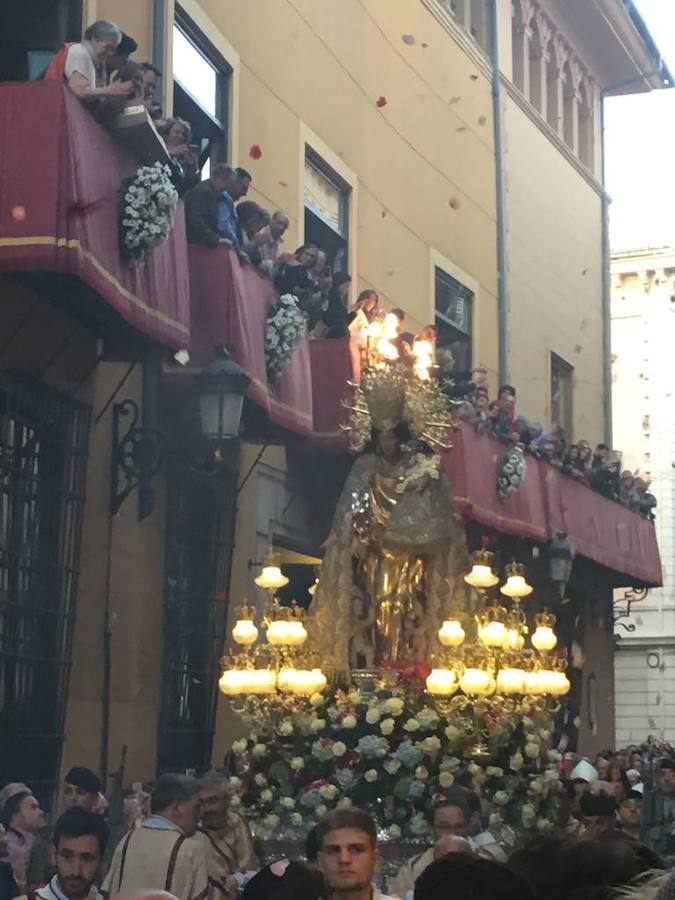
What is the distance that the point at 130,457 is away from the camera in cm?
1434

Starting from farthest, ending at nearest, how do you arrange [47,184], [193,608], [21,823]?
[193,608] < [47,184] < [21,823]

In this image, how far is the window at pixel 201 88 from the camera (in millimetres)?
16578

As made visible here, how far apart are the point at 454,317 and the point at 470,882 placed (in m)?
21.3

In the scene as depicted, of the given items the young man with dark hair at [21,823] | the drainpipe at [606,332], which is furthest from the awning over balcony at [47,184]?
the drainpipe at [606,332]

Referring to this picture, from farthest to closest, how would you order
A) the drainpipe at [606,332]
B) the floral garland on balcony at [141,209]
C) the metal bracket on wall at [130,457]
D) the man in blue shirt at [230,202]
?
the drainpipe at [606,332] → the man in blue shirt at [230,202] → the metal bracket on wall at [130,457] → the floral garland on balcony at [141,209]

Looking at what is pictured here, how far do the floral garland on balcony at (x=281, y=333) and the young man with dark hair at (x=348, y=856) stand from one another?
824cm

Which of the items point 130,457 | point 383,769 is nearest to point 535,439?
point 130,457

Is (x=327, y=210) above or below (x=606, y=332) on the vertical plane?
below

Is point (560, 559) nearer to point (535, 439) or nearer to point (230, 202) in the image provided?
point (535, 439)

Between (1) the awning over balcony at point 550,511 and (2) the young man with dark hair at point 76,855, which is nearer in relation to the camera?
(2) the young man with dark hair at point 76,855

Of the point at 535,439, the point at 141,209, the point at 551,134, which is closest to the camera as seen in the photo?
the point at 141,209

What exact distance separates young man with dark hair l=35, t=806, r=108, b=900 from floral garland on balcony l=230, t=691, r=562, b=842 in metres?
3.78

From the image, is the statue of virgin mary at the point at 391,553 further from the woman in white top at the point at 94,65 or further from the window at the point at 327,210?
the window at the point at 327,210

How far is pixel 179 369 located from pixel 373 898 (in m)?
7.74
